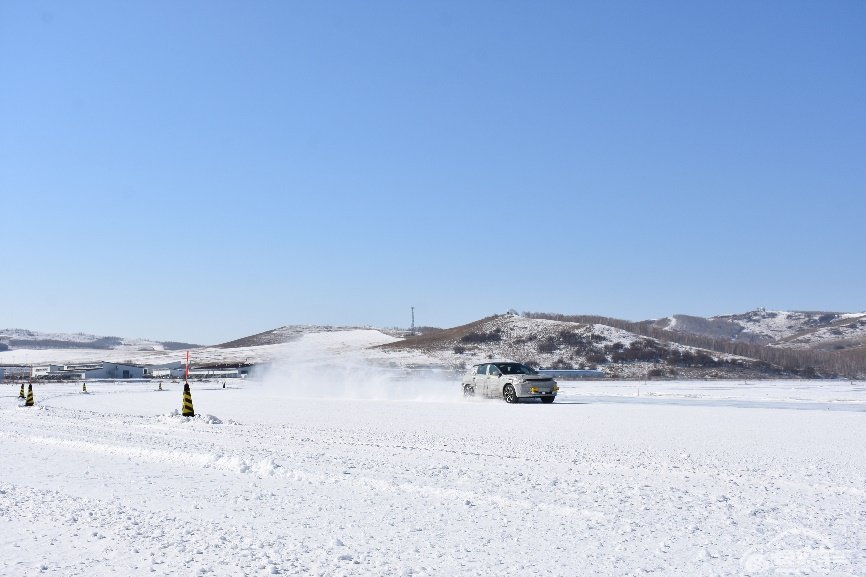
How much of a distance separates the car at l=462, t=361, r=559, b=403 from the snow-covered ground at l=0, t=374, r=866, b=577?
1104 cm

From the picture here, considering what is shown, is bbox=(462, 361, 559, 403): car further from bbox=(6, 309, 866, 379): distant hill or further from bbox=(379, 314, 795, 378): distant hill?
bbox=(379, 314, 795, 378): distant hill

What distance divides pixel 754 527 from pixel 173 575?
213 inches

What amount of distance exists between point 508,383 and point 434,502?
20.6m

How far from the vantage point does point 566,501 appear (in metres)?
9.01

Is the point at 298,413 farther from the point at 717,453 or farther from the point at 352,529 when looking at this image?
the point at 352,529

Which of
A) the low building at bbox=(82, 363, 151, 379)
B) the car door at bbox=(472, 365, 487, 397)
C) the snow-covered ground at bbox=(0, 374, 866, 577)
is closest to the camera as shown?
the snow-covered ground at bbox=(0, 374, 866, 577)

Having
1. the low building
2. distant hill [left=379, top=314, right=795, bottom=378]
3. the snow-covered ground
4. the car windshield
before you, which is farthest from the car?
the low building

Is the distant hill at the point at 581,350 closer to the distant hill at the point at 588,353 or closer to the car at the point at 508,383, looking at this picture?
the distant hill at the point at 588,353

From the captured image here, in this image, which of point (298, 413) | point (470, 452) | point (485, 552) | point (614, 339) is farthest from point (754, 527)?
point (614, 339)

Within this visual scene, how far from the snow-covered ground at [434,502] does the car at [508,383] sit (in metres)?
11.0

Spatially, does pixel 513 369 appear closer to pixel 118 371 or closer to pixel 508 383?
pixel 508 383

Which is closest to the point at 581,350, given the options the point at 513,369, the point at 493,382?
the point at 513,369

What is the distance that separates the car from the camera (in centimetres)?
2888

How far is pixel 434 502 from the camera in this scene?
9.09 m
